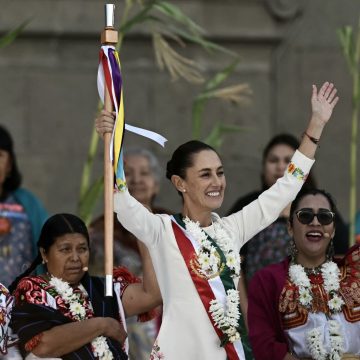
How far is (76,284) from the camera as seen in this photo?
7.24 m

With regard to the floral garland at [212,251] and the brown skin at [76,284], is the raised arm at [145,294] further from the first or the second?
the floral garland at [212,251]

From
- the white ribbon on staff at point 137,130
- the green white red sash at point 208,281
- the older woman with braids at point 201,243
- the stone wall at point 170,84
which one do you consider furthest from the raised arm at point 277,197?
the stone wall at point 170,84

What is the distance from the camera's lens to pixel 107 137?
22.4 feet

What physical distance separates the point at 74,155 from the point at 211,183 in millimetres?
3903

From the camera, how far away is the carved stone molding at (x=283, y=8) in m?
11.0

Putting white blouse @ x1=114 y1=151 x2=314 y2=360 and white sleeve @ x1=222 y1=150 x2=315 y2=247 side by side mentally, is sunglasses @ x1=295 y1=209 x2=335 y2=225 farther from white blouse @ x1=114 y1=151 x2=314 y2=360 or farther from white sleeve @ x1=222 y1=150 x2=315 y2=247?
white blouse @ x1=114 y1=151 x2=314 y2=360

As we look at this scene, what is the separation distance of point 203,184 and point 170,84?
12.9ft

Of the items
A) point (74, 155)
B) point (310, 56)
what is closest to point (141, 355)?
point (74, 155)

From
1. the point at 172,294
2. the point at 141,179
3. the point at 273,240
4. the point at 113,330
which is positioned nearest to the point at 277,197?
the point at 172,294

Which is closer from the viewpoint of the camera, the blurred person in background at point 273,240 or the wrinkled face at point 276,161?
the blurred person in background at point 273,240

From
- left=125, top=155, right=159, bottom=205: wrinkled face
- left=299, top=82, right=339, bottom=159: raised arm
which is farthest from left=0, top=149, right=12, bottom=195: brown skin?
left=299, top=82, right=339, bottom=159: raised arm

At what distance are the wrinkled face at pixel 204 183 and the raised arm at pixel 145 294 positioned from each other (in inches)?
17.8

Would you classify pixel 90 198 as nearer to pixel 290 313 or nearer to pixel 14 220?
pixel 14 220

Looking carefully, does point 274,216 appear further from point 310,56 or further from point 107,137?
point 310,56
